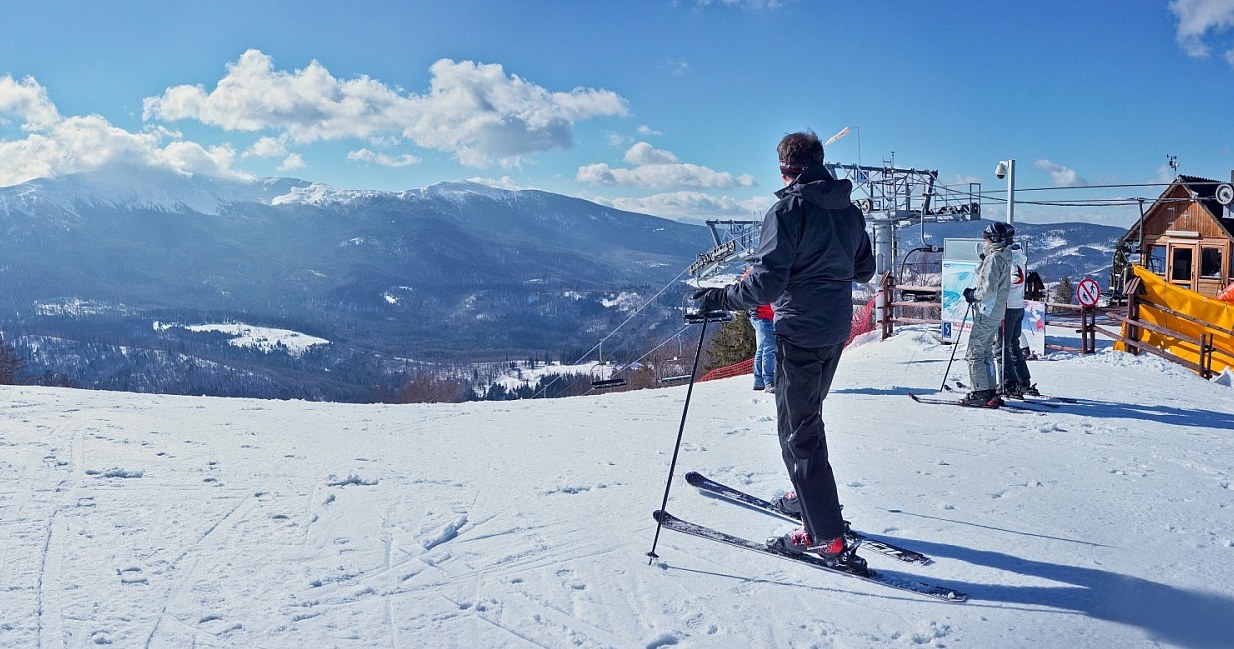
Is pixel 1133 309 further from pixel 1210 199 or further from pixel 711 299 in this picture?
pixel 1210 199

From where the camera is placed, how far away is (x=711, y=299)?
380 cm

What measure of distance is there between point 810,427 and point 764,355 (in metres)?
5.82

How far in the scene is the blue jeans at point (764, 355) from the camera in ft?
29.5

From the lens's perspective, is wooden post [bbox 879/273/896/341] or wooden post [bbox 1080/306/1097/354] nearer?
wooden post [bbox 1080/306/1097/354]

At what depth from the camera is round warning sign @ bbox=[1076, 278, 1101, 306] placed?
41.1ft

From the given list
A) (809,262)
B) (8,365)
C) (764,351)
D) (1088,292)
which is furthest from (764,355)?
(8,365)

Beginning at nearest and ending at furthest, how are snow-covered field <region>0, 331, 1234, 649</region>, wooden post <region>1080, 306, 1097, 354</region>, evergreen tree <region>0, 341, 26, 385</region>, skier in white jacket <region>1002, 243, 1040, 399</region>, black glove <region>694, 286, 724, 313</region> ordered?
snow-covered field <region>0, 331, 1234, 649</region> < black glove <region>694, 286, 724, 313</region> < skier in white jacket <region>1002, 243, 1040, 399</region> < wooden post <region>1080, 306, 1097, 354</region> < evergreen tree <region>0, 341, 26, 385</region>

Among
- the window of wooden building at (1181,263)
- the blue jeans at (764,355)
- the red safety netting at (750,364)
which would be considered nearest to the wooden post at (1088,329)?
the red safety netting at (750,364)

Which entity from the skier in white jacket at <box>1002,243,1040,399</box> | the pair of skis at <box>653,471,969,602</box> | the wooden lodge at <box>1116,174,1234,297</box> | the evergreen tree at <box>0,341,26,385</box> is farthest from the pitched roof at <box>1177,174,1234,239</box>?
the evergreen tree at <box>0,341,26,385</box>

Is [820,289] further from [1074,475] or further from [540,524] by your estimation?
[1074,475]

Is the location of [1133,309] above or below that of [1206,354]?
above

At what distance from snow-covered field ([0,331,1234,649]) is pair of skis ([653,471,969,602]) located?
6 centimetres

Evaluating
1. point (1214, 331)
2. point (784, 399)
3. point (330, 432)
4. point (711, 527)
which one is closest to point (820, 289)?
point (784, 399)

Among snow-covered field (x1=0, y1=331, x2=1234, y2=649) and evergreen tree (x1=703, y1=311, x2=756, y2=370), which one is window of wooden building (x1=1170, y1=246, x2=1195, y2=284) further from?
snow-covered field (x1=0, y1=331, x2=1234, y2=649)
